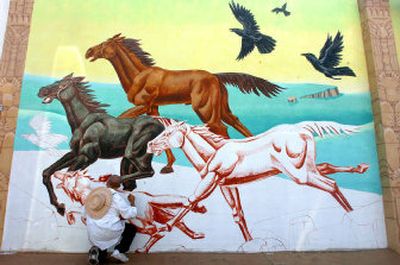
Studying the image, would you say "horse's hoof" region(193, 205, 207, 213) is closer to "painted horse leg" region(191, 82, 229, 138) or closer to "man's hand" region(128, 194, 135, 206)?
"man's hand" region(128, 194, 135, 206)

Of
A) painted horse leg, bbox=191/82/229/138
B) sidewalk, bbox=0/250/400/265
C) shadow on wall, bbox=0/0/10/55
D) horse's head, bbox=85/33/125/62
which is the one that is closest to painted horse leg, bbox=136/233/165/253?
sidewalk, bbox=0/250/400/265

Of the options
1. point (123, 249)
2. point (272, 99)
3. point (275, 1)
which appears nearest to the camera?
point (123, 249)

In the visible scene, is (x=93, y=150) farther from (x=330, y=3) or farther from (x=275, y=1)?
(x=330, y=3)

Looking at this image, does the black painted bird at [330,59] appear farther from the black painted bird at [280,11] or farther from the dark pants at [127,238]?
the dark pants at [127,238]

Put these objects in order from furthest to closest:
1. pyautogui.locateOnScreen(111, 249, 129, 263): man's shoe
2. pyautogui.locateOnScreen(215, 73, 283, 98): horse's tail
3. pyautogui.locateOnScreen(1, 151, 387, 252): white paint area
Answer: pyautogui.locateOnScreen(215, 73, 283, 98): horse's tail
pyautogui.locateOnScreen(1, 151, 387, 252): white paint area
pyautogui.locateOnScreen(111, 249, 129, 263): man's shoe

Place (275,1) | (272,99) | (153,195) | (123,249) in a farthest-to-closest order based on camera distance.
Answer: (275,1) → (272,99) → (153,195) → (123,249)

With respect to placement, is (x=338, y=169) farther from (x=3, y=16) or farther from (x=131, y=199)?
(x=3, y=16)

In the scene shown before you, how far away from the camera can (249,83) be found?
17.0 ft

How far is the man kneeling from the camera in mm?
3910

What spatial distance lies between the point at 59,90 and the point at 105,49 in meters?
1.01

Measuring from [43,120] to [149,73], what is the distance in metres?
1.83

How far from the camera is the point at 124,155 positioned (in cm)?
484

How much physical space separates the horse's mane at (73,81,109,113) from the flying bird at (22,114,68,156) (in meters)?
0.61

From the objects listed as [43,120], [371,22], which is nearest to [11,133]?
[43,120]
